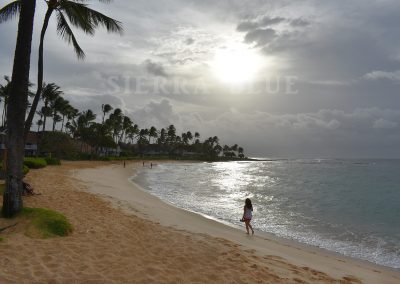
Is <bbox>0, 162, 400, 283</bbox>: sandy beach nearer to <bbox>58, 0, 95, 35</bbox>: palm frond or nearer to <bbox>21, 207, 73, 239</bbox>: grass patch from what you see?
<bbox>21, 207, 73, 239</bbox>: grass patch

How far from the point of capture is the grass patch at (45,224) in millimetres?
8445

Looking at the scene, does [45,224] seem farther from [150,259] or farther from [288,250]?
[288,250]

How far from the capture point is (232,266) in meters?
7.90

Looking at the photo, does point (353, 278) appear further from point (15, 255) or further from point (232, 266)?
point (15, 255)

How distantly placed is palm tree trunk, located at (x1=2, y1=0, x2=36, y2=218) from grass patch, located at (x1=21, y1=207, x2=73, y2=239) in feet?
1.59

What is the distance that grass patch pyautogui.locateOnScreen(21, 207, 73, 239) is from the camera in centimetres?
845

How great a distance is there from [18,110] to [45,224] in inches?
118

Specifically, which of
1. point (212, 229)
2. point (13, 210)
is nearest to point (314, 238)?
point (212, 229)

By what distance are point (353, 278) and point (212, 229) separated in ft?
19.0

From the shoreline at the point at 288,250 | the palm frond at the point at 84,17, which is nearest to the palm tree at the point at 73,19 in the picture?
the palm frond at the point at 84,17

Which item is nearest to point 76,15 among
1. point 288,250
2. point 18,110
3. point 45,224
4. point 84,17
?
point 84,17

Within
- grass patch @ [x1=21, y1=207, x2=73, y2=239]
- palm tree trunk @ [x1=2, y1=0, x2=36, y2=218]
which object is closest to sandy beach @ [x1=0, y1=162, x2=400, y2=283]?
grass patch @ [x1=21, y1=207, x2=73, y2=239]

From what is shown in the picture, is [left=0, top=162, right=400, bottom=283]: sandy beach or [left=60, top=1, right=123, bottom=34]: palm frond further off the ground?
[left=60, top=1, right=123, bottom=34]: palm frond

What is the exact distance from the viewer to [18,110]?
910cm
